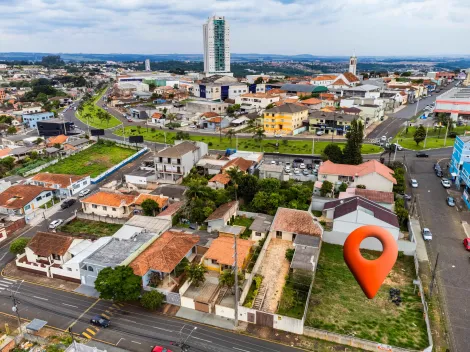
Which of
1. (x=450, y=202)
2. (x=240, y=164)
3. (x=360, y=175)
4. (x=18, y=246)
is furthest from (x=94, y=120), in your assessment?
(x=450, y=202)

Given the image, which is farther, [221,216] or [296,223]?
[221,216]

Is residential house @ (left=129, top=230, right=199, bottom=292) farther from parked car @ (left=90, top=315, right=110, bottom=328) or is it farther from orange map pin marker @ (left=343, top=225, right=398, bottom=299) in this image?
orange map pin marker @ (left=343, top=225, right=398, bottom=299)

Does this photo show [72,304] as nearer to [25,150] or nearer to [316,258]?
[316,258]

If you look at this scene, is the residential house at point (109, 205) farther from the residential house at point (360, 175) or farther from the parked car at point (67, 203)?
the residential house at point (360, 175)

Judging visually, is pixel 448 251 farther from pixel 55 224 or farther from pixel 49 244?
pixel 55 224

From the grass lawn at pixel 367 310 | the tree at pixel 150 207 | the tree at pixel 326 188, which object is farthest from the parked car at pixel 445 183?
the tree at pixel 150 207

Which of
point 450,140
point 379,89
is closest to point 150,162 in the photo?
point 450,140
